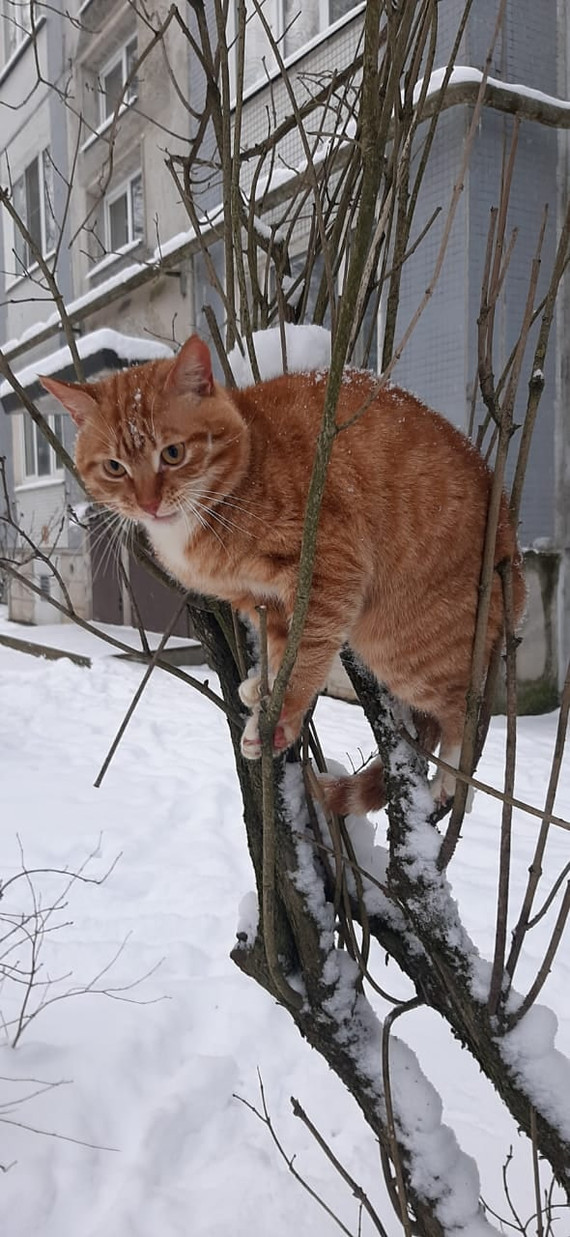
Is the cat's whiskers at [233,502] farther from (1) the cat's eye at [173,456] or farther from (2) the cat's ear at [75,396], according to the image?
(2) the cat's ear at [75,396]

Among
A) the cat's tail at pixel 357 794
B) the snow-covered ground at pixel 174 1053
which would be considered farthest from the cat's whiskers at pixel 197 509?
the snow-covered ground at pixel 174 1053

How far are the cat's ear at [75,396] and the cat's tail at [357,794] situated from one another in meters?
0.77

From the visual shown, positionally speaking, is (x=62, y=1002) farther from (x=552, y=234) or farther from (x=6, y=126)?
(x=6, y=126)

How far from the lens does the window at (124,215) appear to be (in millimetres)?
8984

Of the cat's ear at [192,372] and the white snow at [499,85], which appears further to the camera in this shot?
the white snow at [499,85]

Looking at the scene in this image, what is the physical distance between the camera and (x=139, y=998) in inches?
99.4

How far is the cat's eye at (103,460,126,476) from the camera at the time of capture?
1381mm

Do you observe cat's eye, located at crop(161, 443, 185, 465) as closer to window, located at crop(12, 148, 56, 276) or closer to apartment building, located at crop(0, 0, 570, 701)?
apartment building, located at crop(0, 0, 570, 701)

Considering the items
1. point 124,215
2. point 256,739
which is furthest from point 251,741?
point 124,215

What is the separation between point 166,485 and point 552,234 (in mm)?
4859

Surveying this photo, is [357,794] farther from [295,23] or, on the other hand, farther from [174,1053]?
[295,23]

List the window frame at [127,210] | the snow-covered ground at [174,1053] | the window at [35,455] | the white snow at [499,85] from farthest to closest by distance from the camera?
the window at [35,455]
the window frame at [127,210]
the white snow at [499,85]
the snow-covered ground at [174,1053]

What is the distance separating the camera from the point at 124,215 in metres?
9.38

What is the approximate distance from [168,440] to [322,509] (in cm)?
29
